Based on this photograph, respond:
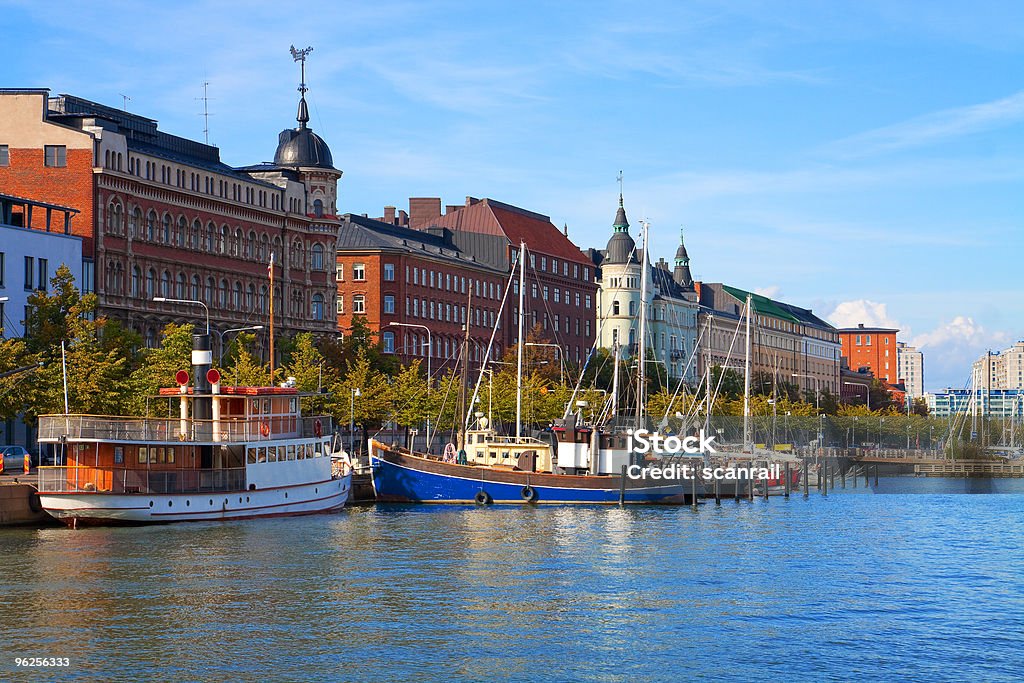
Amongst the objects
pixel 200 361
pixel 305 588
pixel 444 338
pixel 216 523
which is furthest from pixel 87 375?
pixel 444 338

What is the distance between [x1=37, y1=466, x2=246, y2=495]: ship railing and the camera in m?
76.1

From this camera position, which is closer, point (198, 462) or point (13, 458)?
point (198, 462)

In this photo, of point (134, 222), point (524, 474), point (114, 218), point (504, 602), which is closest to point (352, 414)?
point (524, 474)

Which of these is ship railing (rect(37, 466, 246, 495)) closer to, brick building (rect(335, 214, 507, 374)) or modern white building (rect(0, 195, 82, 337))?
modern white building (rect(0, 195, 82, 337))

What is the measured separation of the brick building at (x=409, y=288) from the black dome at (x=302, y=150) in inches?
652

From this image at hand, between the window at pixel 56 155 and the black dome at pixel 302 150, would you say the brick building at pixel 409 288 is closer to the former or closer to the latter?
the black dome at pixel 302 150

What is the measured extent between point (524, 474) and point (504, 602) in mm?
43016

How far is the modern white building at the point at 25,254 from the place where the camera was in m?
109

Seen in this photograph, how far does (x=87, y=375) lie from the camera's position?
8919cm

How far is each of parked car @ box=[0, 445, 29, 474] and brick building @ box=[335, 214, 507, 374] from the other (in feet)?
217

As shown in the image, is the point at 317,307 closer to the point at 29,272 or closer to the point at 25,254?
the point at 29,272

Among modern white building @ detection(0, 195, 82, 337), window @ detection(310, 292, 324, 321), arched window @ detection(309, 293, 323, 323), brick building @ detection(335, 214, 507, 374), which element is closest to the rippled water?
modern white building @ detection(0, 195, 82, 337)

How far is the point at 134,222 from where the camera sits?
12519 centimetres

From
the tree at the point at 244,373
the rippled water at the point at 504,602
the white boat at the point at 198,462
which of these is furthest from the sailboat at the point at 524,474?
the rippled water at the point at 504,602
